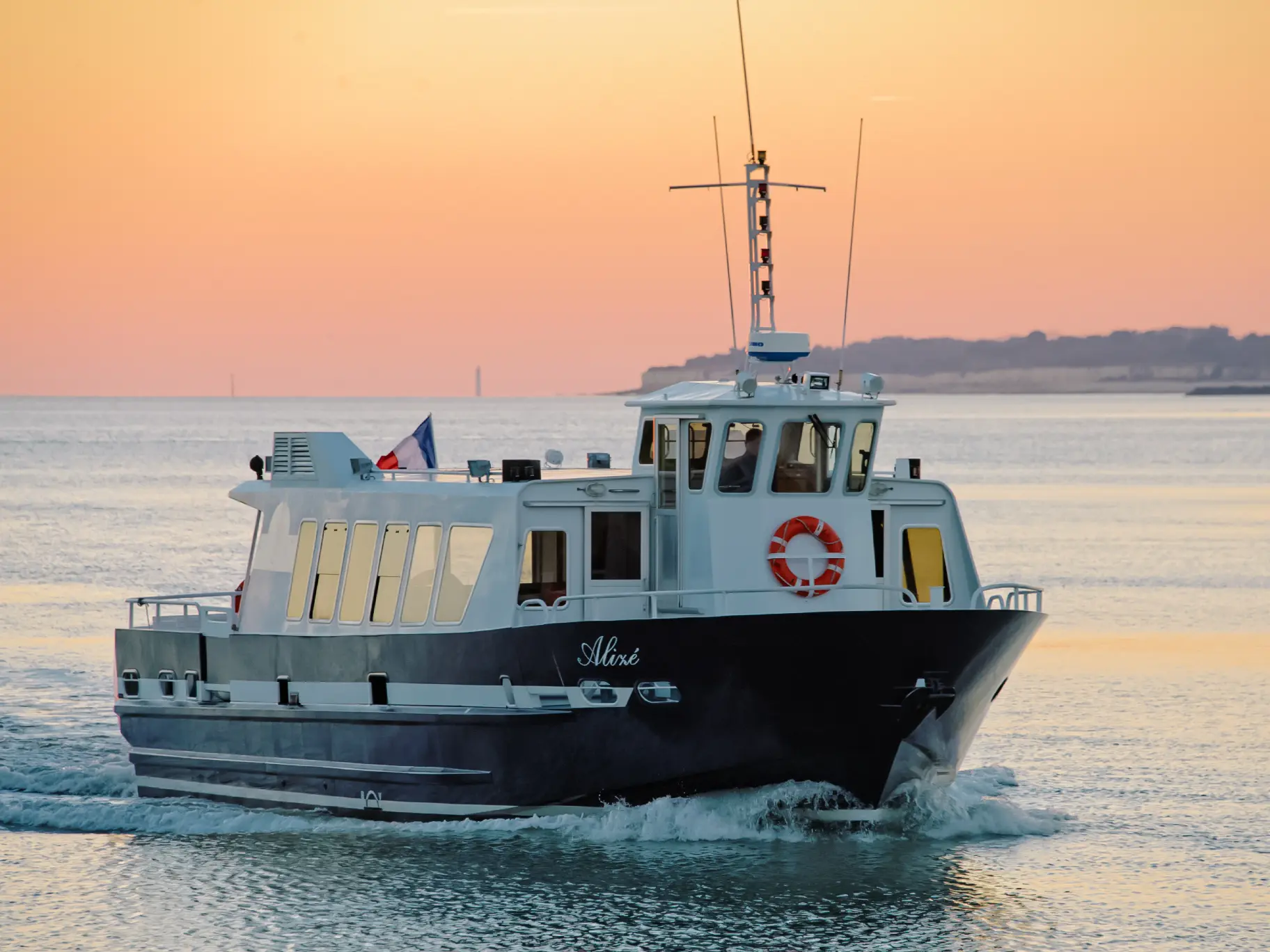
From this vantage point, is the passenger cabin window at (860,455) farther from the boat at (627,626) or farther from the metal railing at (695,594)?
the metal railing at (695,594)

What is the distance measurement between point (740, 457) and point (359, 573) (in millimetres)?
4486

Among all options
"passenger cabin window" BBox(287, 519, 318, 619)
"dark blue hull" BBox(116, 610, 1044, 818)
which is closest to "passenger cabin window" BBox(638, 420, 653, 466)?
"dark blue hull" BBox(116, 610, 1044, 818)

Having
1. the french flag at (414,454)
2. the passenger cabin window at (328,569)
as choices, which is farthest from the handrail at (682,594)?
the french flag at (414,454)

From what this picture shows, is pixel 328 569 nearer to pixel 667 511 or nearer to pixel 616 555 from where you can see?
pixel 616 555

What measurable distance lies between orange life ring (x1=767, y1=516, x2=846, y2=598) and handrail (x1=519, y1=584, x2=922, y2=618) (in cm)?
10

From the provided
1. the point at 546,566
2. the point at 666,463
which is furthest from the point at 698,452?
the point at 546,566

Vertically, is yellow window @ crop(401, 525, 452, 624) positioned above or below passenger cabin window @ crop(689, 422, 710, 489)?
below

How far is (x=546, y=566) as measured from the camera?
19375 millimetres

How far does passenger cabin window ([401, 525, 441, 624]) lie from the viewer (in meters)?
19.8

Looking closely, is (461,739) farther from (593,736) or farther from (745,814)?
(745,814)

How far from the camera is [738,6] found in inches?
765

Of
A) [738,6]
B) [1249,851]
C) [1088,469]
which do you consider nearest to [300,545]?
[738,6]

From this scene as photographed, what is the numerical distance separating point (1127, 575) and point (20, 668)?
2892cm

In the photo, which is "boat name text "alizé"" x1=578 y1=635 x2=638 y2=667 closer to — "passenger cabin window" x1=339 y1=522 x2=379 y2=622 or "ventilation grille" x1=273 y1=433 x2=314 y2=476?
"passenger cabin window" x1=339 y1=522 x2=379 y2=622
